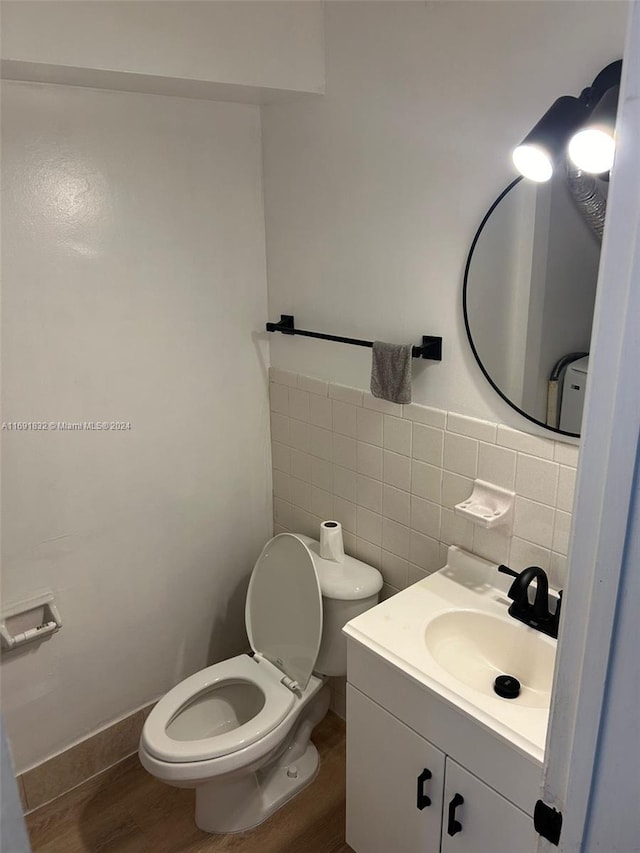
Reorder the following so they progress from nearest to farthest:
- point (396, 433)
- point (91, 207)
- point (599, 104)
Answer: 1. point (599, 104)
2. point (91, 207)
3. point (396, 433)

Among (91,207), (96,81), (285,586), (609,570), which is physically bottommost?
(285,586)

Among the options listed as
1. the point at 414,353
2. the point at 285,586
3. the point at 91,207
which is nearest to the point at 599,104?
the point at 414,353

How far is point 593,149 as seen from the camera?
1.23 m

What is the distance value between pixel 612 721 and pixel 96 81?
5.76 feet

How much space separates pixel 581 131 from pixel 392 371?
73 centimetres

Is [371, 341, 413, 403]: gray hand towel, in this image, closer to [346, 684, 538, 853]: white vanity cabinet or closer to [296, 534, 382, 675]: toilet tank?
[296, 534, 382, 675]: toilet tank

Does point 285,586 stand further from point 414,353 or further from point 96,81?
point 96,81

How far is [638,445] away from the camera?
0.63 metres

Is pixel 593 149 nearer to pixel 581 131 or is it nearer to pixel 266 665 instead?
pixel 581 131

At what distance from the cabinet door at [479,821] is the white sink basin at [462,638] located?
0.18 meters

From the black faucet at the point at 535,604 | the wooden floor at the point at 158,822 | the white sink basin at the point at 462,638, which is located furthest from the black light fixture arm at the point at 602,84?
the wooden floor at the point at 158,822

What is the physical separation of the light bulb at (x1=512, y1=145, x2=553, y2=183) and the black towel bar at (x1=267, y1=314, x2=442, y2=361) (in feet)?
1.56

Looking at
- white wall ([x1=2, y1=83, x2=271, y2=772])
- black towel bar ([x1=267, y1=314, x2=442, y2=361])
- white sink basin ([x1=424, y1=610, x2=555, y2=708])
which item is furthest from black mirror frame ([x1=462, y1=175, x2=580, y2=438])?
white wall ([x1=2, y1=83, x2=271, y2=772])

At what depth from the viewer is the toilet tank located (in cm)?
194
